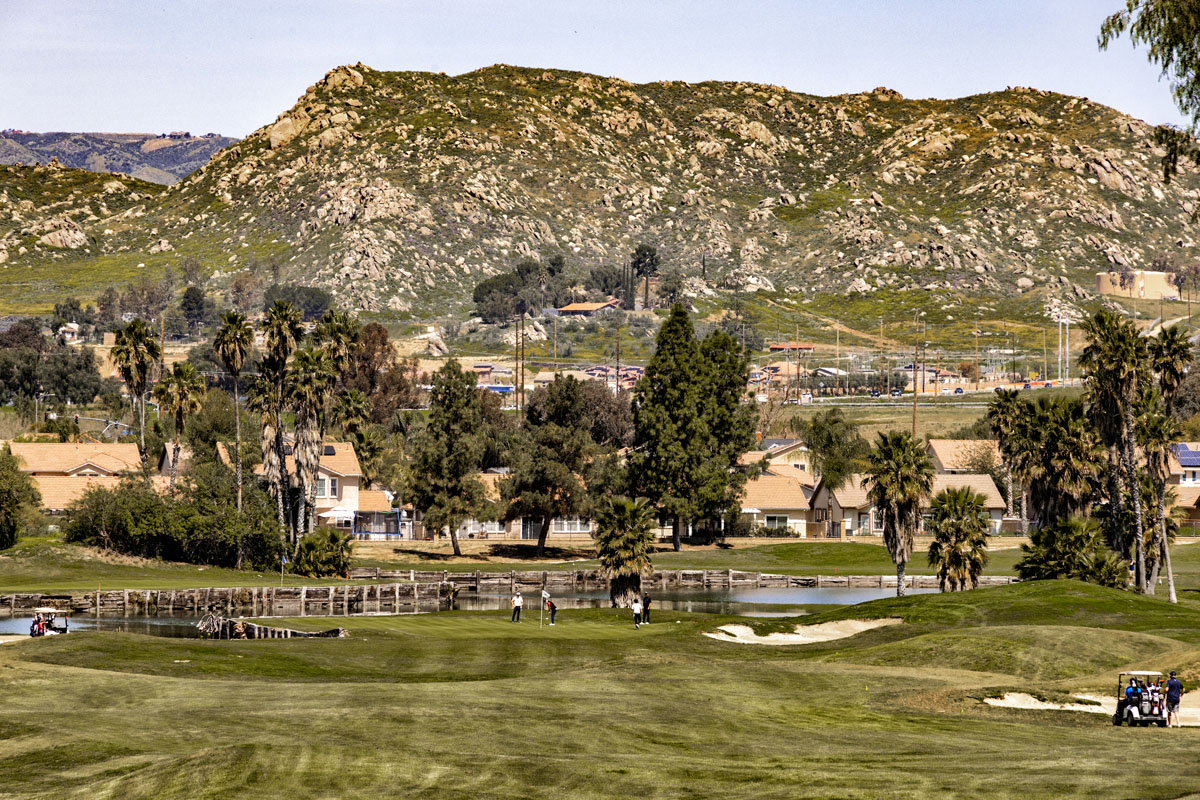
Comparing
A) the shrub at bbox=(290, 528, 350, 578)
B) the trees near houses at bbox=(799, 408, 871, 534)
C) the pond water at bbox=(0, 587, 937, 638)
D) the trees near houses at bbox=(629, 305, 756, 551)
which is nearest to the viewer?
the pond water at bbox=(0, 587, 937, 638)

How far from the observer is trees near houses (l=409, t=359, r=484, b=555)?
112m

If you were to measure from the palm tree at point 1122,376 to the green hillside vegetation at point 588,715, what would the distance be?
1655cm

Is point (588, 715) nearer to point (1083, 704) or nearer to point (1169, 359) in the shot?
point (1083, 704)

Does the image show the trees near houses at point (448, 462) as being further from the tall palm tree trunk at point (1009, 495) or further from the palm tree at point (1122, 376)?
the tall palm tree trunk at point (1009, 495)

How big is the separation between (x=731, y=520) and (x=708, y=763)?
103266 millimetres

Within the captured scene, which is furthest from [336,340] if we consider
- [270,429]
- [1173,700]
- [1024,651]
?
[1173,700]

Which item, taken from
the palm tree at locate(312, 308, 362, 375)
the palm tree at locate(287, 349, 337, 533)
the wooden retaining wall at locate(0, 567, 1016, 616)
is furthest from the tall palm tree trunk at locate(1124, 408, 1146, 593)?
the palm tree at locate(312, 308, 362, 375)

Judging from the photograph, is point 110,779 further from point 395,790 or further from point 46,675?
point 46,675

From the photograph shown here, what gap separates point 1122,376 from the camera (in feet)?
261

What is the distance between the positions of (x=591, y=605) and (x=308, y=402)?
98.3ft

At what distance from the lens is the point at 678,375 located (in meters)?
127

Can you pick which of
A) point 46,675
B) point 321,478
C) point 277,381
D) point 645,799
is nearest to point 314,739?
point 645,799

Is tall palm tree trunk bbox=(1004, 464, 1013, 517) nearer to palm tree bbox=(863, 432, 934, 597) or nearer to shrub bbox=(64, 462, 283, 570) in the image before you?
palm tree bbox=(863, 432, 934, 597)

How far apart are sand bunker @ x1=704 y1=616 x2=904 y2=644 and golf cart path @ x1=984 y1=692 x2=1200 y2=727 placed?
969 inches
